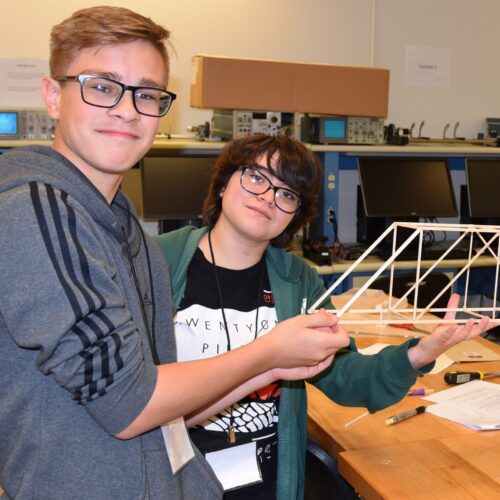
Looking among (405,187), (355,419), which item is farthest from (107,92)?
(405,187)

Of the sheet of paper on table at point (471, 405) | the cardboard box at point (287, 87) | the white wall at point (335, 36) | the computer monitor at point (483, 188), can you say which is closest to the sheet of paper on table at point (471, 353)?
the sheet of paper on table at point (471, 405)

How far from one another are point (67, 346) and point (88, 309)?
0.06 m

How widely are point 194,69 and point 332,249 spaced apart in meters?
1.27

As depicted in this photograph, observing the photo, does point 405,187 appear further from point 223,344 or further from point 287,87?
point 223,344

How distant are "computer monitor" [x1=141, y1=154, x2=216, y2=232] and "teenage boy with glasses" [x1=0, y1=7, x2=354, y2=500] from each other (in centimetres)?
230

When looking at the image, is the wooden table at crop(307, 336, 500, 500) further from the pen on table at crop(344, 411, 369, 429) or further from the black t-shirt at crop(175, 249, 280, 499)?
the black t-shirt at crop(175, 249, 280, 499)

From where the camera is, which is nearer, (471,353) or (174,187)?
(471,353)

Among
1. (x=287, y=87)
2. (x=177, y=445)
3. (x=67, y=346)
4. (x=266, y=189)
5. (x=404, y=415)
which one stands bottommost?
(x=404, y=415)

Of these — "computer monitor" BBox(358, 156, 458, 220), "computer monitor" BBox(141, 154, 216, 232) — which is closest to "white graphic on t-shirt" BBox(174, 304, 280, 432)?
"computer monitor" BBox(141, 154, 216, 232)

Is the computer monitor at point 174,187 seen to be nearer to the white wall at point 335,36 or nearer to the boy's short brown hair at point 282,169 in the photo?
the white wall at point 335,36

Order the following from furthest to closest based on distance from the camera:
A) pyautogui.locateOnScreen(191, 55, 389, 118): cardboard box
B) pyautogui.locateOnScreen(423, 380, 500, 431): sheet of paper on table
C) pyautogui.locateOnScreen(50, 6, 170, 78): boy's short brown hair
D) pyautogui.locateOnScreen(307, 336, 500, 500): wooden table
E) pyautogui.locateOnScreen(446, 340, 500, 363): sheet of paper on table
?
pyautogui.locateOnScreen(191, 55, 389, 118): cardboard box < pyautogui.locateOnScreen(446, 340, 500, 363): sheet of paper on table < pyautogui.locateOnScreen(423, 380, 500, 431): sheet of paper on table < pyautogui.locateOnScreen(307, 336, 500, 500): wooden table < pyautogui.locateOnScreen(50, 6, 170, 78): boy's short brown hair

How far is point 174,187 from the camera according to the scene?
11.1ft

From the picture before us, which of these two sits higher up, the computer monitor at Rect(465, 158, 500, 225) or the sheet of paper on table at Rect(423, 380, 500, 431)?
the computer monitor at Rect(465, 158, 500, 225)

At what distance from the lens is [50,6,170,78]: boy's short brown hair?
928mm
